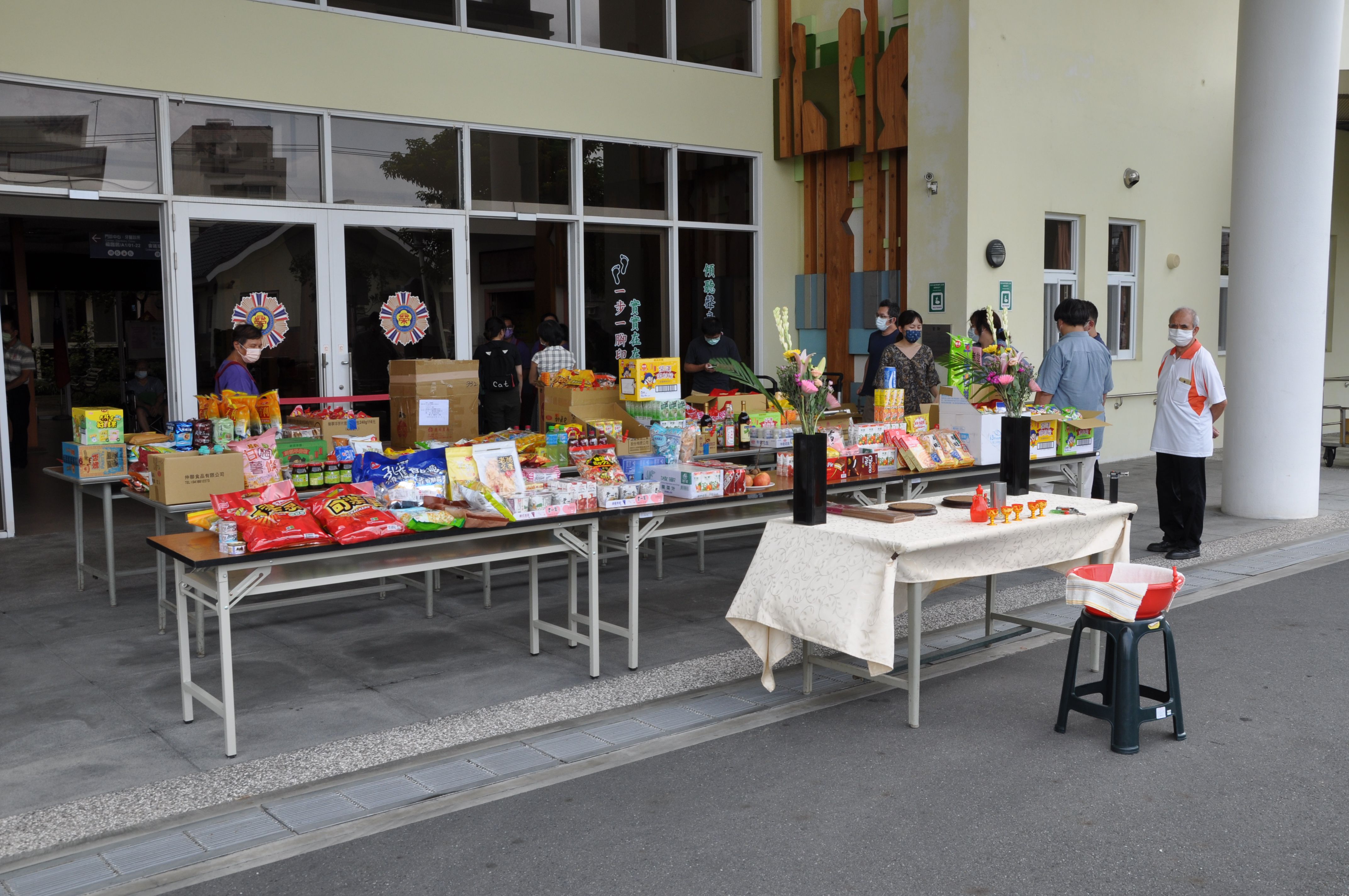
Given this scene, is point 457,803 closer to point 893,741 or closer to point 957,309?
point 893,741

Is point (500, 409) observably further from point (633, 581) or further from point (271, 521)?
point (271, 521)

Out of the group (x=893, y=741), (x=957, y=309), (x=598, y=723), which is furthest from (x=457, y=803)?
(x=957, y=309)

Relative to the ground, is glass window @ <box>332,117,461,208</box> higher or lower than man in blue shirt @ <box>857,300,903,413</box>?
higher

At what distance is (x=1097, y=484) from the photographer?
8.23 m

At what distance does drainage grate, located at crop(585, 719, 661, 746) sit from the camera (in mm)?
4562

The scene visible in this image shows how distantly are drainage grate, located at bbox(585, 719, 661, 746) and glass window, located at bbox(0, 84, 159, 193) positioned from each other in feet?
22.4

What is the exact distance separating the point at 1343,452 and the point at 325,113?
42.5 feet

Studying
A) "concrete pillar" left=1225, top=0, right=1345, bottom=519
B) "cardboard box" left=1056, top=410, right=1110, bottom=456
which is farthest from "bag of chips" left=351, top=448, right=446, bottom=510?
"concrete pillar" left=1225, top=0, right=1345, bottom=519

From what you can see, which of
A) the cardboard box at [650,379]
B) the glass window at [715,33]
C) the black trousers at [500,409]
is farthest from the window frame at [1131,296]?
the cardboard box at [650,379]

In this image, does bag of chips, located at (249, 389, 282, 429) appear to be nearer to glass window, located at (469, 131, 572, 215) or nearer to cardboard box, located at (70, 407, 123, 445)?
cardboard box, located at (70, 407, 123, 445)

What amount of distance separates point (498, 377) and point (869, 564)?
6.40 metres

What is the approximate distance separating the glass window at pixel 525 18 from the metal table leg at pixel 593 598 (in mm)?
7104

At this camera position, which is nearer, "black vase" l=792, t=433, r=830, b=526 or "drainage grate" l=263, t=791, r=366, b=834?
"drainage grate" l=263, t=791, r=366, b=834

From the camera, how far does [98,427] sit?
677cm
